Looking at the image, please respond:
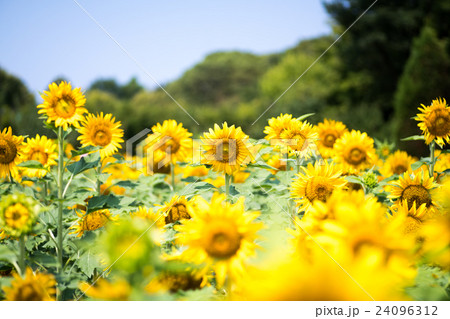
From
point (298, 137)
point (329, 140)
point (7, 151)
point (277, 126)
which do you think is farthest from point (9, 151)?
point (329, 140)

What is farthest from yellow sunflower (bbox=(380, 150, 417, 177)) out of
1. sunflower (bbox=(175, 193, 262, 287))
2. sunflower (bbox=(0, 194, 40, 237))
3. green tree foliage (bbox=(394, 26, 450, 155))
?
green tree foliage (bbox=(394, 26, 450, 155))

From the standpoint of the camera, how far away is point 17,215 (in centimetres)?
120

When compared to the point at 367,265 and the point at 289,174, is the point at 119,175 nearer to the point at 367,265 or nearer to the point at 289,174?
the point at 289,174

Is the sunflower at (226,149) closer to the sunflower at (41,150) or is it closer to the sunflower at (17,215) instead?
the sunflower at (17,215)

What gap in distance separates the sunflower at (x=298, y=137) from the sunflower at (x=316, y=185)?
392mm

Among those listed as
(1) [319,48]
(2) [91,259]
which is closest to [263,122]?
(1) [319,48]

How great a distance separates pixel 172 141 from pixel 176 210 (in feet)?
2.75

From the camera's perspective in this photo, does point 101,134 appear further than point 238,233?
Yes

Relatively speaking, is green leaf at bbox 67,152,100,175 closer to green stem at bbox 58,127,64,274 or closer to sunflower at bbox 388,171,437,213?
green stem at bbox 58,127,64,274

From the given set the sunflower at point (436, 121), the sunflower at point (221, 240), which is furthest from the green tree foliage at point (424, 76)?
the sunflower at point (221, 240)

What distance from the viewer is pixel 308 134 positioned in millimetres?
2260

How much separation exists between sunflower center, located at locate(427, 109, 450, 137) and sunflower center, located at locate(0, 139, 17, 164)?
8.46 ft

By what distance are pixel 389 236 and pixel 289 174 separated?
139cm

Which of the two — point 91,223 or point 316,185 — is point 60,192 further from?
point 316,185
